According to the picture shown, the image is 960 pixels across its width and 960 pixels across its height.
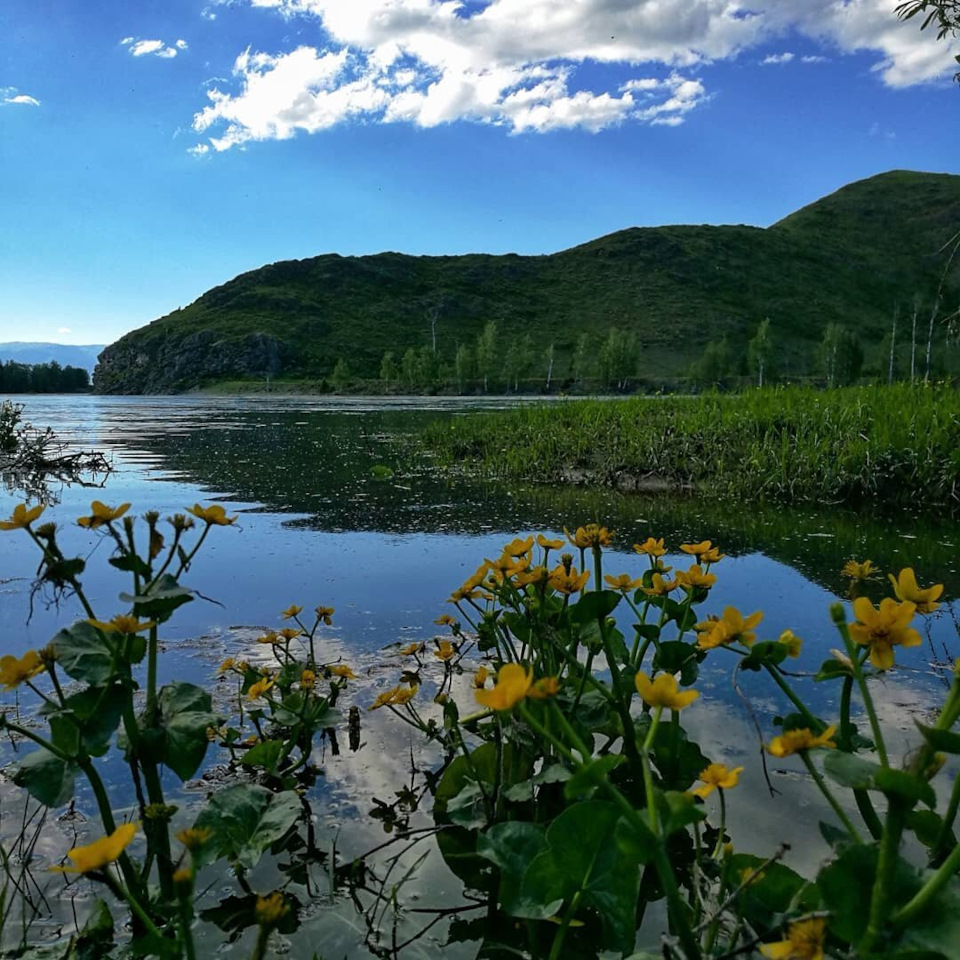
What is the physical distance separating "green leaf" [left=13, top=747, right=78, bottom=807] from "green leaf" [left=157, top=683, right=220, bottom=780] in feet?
0.55

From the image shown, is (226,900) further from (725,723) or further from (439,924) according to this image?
(725,723)

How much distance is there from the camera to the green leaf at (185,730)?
1.47m

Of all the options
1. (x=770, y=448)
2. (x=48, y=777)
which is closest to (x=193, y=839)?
(x=48, y=777)

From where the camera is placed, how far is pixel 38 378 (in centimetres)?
12275

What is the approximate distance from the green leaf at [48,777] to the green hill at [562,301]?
124 metres

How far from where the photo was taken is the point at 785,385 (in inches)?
432

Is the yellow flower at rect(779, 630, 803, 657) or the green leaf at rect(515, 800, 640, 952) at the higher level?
the yellow flower at rect(779, 630, 803, 657)

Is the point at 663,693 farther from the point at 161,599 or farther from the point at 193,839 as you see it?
the point at 161,599

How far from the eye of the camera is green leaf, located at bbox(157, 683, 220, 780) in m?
1.47

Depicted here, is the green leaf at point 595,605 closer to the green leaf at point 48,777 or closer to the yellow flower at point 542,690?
Answer: the yellow flower at point 542,690

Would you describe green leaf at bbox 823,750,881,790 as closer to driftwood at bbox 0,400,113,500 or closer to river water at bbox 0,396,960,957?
river water at bbox 0,396,960,957

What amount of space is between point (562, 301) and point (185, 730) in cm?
17395

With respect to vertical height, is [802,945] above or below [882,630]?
below

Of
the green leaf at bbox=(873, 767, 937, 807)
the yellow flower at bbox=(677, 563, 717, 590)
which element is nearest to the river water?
the yellow flower at bbox=(677, 563, 717, 590)
